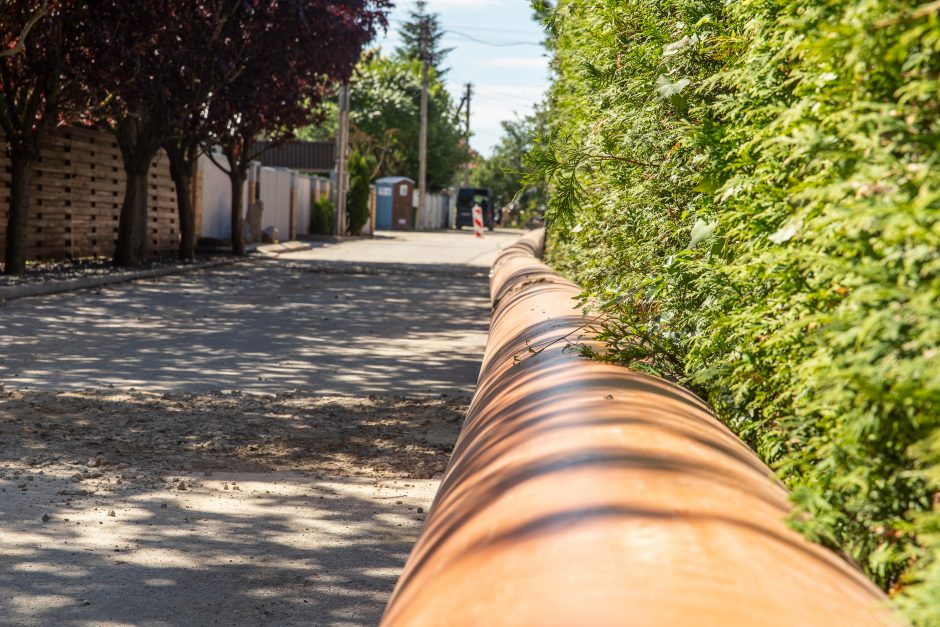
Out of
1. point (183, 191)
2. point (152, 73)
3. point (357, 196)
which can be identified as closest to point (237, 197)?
point (183, 191)

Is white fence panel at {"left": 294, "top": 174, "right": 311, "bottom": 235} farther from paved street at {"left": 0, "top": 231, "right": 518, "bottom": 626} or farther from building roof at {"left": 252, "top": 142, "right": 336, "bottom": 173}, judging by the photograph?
paved street at {"left": 0, "top": 231, "right": 518, "bottom": 626}

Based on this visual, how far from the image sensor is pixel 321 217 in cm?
4172

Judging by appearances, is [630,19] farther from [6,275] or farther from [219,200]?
[219,200]

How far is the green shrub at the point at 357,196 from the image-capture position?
4434 centimetres

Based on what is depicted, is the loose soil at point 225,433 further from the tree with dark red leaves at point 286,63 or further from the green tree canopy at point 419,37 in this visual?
the green tree canopy at point 419,37

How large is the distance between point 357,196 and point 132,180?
2505 centimetres

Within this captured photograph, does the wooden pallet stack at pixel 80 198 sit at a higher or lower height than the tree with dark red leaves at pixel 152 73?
lower

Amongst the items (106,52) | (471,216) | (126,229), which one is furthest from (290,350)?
(471,216)

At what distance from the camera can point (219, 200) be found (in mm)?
29625

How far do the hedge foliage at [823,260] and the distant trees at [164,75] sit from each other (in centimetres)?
1326

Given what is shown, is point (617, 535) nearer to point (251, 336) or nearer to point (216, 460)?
point (216, 460)

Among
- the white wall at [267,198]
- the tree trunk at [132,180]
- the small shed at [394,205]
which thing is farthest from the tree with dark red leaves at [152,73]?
the small shed at [394,205]

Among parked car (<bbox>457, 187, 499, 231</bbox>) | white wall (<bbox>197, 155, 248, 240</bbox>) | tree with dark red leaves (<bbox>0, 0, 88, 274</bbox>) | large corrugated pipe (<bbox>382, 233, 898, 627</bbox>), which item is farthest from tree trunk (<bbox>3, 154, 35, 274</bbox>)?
parked car (<bbox>457, 187, 499, 231</bbox>)

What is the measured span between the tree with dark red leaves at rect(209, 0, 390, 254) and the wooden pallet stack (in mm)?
2213
